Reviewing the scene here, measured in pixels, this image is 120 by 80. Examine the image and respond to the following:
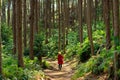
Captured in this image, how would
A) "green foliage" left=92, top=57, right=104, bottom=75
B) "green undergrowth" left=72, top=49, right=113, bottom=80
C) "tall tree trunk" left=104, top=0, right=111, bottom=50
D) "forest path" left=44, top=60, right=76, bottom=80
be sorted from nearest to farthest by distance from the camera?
"green undergrowth" left=72, top=49, right=113, bottom=80
"green foliage" left=92, top=57, right=104, bottom=75
"tall tree trunk" left=104, top=0, right=111, bottom=50
"forest path" left=44, top=60, right=76, bottom=80

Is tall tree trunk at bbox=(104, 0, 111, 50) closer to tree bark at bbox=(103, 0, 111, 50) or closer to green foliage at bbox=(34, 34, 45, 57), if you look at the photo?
tree bark at bbox=(103, 0, 111, 50)

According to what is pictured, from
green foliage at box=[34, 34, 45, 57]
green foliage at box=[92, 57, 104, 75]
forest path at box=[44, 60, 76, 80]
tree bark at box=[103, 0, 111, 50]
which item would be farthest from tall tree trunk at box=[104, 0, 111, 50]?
green foliage at box=[34, 34, 45, 57]

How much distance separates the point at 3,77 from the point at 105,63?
4642mm

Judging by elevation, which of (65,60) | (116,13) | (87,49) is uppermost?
(116,13)

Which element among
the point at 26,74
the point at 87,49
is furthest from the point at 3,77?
the point at 87,49

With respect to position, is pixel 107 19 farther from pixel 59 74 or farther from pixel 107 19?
pixel 59 74

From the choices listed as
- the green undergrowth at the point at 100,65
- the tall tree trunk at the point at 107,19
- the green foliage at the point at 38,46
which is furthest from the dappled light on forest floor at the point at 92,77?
the green foliage at the point at 38,46

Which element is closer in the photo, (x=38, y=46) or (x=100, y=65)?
(x=100, y=65)

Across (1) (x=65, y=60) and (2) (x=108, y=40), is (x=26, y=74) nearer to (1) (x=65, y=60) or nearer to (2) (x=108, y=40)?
(2) (x=108, y=40)

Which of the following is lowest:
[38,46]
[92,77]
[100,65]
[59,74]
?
[59,74]

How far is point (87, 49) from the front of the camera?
833 inches

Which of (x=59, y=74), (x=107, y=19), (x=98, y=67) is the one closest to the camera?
(x=98, y=67)

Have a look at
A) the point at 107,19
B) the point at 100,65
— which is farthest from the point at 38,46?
the point at 100,65

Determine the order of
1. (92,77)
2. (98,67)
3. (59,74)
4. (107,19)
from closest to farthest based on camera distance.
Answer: (98,67)
(92,77)
(107,19)
(59,74)
